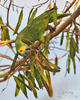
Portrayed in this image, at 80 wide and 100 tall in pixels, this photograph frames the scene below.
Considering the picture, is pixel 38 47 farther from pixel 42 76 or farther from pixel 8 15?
pixel 8 15

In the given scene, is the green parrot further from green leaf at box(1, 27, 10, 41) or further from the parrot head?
green leaf at box(1, 27, 10, 41)

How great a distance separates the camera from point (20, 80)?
3.22 feet

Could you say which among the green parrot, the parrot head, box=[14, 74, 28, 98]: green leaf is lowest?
box=[14, 74, 28, 98]: green leaf

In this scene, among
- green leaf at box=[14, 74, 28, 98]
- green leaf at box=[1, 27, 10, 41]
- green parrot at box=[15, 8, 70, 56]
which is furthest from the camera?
green leaf at box=[1, 27, 10, 41]

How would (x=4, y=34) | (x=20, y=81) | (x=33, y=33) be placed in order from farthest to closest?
(x=4, y=34), (x=20, y=81), (x=33, y=33)

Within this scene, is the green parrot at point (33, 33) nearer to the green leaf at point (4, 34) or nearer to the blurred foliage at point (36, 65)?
the blurred foliage at point (36, 65)

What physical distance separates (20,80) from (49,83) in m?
0.17

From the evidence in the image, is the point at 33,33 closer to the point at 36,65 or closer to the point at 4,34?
the point at 36,65

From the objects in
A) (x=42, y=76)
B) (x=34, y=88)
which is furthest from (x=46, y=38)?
(x=34, y=88)

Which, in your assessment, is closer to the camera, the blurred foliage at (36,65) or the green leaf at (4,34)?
the blurred foliage at (36,65)

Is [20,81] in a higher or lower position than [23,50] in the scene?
lower

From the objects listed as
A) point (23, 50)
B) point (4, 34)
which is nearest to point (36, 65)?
point (23, 50)

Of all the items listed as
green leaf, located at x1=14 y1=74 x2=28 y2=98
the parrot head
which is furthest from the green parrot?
green leaf, located at x1=14 y1=74 x2=28 y2=98

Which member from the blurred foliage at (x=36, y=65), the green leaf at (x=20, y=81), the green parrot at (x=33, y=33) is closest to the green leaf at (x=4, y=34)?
→ the blurred foliage at (x=36, y=65)
